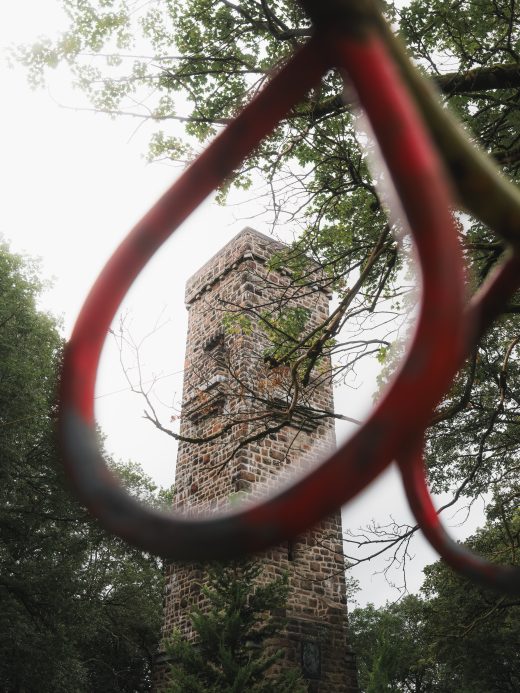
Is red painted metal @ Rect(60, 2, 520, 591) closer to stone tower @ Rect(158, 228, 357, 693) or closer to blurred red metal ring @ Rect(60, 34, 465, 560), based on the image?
blurred red metal ring @ Rect(60, 34, 465, 560)

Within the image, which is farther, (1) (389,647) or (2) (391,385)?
(1) (389,647)

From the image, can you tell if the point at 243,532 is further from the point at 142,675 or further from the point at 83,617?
the point at 142,675

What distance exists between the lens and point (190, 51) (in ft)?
21.9

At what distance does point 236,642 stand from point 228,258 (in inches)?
324

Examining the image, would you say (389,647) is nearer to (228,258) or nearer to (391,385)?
(228,258)

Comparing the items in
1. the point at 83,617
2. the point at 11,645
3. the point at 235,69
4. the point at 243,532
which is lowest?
the point at 243,532

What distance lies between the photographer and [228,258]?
12.8 metres

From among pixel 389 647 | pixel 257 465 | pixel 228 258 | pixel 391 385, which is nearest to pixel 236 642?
pixel 257 465

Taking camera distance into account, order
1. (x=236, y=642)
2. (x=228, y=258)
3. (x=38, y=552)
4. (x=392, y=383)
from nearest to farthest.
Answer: (x=392, y=383), (x=236, y=642), (x=228, y=258), (x=38, y=552)

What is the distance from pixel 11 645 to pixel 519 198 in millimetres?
13225

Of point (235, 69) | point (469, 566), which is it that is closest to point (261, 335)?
point (235, 69)

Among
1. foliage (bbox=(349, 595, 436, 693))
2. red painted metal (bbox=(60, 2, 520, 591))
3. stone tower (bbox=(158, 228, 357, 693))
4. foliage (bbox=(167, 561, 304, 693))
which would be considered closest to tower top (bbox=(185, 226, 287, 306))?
stone tower (bbox=(158, 228, 357, 693))

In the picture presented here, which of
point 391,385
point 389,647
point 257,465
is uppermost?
point 257,465

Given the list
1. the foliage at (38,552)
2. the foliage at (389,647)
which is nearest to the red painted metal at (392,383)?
the foliage at (38,552)
